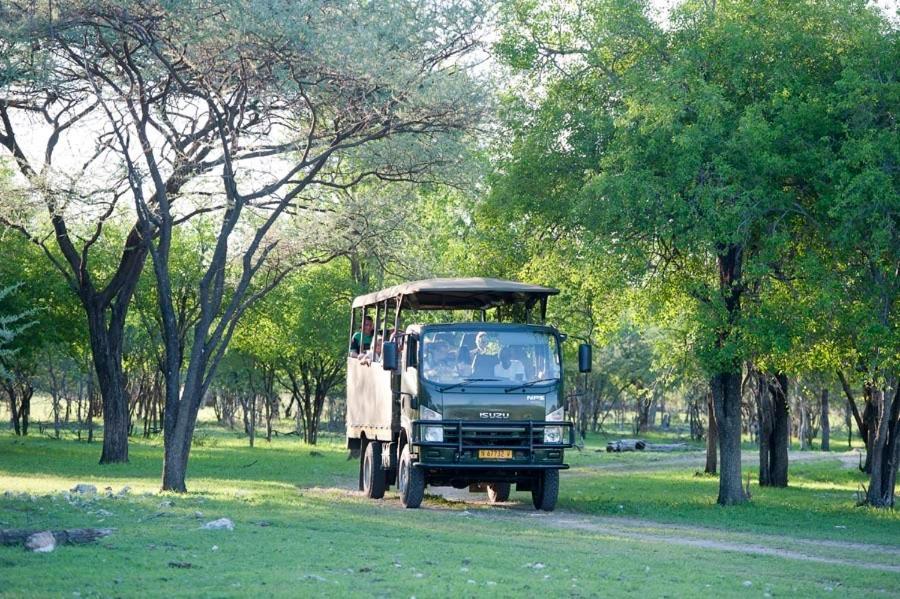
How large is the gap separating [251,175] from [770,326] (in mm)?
11374

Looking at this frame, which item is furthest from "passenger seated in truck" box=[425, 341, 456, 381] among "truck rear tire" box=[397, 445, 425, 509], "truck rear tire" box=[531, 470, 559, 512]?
"truck rear tire" box=[531, 470, 559, 512]

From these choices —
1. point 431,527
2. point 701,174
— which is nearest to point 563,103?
point 701,174

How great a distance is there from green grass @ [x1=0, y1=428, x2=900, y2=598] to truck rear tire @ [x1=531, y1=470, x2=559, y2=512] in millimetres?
539

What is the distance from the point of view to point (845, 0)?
23375 mm

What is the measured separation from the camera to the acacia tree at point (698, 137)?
73.6 ft

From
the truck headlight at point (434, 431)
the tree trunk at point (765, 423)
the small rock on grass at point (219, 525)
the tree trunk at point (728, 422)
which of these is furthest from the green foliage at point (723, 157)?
the small rock on grass at point (219, 525)

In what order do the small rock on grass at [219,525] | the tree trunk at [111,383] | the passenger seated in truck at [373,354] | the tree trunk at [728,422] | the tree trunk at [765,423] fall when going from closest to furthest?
the small rock on grass at [219,525] < the passenger seated in truck at [373,354] < the tree trunk at [728,422] < the tree trunk at [765,423] < the tree trunk at [111,383]

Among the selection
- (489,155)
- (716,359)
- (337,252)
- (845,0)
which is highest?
(845,0)

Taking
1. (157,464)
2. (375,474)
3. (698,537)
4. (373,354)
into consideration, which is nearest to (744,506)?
(698,537)

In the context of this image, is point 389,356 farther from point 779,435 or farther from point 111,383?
point 111,383

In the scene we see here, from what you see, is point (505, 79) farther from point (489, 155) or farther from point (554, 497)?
point (554, 497)

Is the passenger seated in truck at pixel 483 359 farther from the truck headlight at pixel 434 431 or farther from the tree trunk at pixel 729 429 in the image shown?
the tree trunk at pixel 729 429

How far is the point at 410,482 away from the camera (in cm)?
2156

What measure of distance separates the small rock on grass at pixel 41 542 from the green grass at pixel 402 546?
0.18 meters
